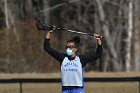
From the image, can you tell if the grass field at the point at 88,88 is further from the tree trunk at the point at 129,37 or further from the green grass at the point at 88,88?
the tree trunk at the point at 129,37

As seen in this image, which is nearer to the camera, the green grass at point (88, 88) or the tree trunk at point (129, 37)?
the green grass at point (88, 88)

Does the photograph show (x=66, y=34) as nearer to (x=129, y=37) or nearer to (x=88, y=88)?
(x=129, y=37)

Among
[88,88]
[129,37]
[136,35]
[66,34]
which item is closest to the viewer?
[88,88]

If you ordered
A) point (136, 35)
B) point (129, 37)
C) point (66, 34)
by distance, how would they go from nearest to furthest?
1. point (129, 37)
2. point (136, 35)
3. point (66, 34)

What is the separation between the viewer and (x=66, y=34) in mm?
45188

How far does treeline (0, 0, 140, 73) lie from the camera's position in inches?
1373

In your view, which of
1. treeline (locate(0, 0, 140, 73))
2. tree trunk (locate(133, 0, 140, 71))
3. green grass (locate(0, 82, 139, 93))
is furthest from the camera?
tree trunk (locate(133, 0, 140, 71))

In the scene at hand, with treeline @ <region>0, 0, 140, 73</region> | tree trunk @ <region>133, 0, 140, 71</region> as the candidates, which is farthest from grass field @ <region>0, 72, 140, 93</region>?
tree trunk @ <region>133, 0, 140, 71</region>

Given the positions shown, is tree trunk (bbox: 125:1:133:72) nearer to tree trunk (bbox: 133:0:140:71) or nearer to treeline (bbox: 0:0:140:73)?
treeline (bbox: 0:0:140:73)

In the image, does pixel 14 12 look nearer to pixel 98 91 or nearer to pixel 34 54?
pixel 34 54

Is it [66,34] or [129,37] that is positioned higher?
[129,37]

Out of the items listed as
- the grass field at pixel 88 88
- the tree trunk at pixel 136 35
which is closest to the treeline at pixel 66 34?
the tree trunk at pixel 136 35

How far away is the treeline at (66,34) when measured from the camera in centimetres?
3488

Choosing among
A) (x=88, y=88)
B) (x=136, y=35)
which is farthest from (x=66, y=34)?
(x=88, y=88)
